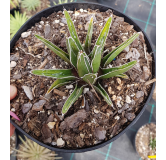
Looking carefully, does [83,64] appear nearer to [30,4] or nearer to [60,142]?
[60,142]

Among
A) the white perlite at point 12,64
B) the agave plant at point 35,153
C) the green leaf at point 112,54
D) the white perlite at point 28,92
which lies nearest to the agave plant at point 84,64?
the green leaf at point 112,54

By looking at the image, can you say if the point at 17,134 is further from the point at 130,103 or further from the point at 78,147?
the point at 130,103

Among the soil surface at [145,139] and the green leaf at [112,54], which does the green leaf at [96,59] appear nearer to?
the green leaf at [112,54]

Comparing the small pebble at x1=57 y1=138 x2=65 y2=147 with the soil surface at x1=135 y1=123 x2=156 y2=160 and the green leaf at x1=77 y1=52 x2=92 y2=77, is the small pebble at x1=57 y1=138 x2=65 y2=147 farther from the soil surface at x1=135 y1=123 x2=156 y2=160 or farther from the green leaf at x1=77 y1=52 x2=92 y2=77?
the soil surface at x1=135 y1=123 x2=156 y2=160

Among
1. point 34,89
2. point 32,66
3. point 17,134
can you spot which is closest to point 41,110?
point 34,89

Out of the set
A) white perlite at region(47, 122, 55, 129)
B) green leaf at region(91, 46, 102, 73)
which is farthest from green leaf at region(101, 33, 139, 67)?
white perlite at region(47, 122, 55, 129)

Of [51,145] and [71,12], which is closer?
[51,145]
